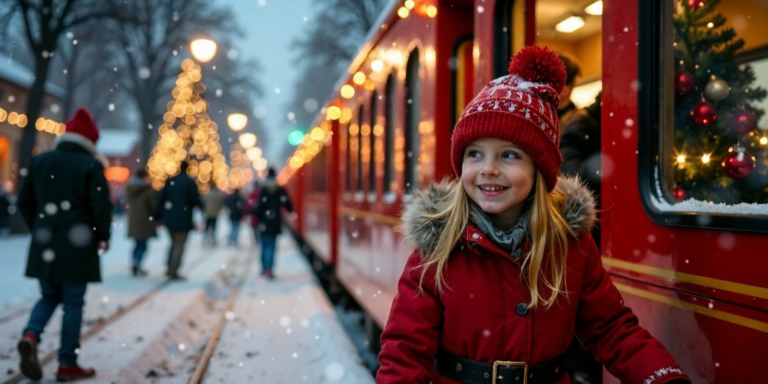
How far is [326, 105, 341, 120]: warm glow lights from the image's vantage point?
9.95 meters

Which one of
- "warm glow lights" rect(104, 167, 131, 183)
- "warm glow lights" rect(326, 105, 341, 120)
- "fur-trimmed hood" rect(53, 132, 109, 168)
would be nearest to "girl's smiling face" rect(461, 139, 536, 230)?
"fur-trimmed hood" rect(53, 132, 109, 168)

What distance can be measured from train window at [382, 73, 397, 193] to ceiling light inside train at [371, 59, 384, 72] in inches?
→ 12.0

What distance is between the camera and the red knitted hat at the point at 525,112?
2.07 m

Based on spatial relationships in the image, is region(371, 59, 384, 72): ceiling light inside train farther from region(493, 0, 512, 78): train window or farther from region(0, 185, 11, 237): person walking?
region(0, 185, 11, 237): person walking

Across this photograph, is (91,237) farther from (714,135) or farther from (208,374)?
(714,135)

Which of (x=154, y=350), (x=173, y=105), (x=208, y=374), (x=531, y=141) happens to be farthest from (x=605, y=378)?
(x=173, y=105)

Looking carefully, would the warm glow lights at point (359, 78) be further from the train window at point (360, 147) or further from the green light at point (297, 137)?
the green light at point (297, 137)

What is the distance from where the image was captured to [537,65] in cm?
219

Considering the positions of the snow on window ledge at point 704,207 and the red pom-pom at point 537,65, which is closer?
the snow on window ledge at point 704,207

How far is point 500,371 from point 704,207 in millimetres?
828

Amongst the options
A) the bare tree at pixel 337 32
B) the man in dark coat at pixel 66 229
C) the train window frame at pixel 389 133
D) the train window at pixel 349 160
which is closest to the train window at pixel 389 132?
the train window frame at pixel 389 133

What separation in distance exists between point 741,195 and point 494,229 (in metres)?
0.91

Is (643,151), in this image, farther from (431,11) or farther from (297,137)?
(297,137)

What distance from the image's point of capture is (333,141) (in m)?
10.9
